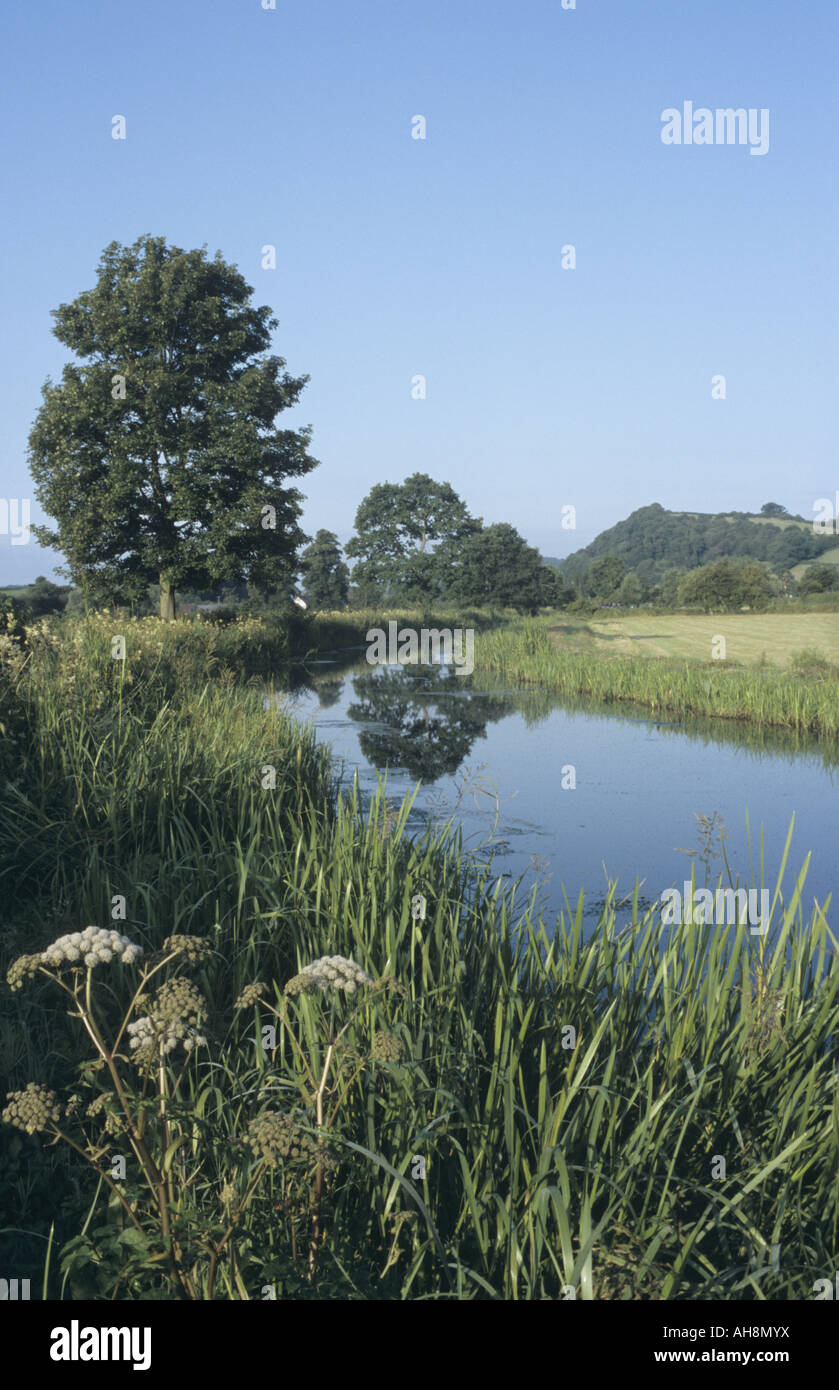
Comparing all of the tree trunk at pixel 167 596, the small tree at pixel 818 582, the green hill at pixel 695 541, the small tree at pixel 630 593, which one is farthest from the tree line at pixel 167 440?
the green hill at pixel 695 541

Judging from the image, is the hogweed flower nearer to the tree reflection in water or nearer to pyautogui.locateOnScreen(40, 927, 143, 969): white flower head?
pyautogui.locateOnScreen(40, 927, 143, 969): white flower head

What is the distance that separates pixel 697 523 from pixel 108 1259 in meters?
161

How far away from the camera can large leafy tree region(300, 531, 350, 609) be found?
6919 cm

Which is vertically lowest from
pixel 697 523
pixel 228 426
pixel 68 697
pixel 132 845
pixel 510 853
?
pixel 510 853

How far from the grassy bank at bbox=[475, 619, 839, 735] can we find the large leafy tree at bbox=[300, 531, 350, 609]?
43.6 metres

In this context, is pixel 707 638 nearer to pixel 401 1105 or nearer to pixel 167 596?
pixel 167 596

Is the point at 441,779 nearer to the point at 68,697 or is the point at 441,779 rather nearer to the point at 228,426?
the point at 68,697

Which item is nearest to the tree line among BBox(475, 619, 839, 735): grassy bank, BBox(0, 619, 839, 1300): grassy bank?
BBox(475, 619, 839, 735): grassy bank

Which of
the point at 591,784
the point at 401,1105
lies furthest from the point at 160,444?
the point at 401,1105

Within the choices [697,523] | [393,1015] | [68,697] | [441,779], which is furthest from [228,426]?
[697,523]

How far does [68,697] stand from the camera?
24.8 feet

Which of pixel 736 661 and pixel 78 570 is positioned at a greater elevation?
pixel 78 570

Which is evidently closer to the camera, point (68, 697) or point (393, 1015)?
point (393, 1015)

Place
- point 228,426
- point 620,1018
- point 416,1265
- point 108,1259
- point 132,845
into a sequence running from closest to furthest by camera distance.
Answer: point 416,1265
point 108,1259
point 620,1018
point 132,845
point 228,426
